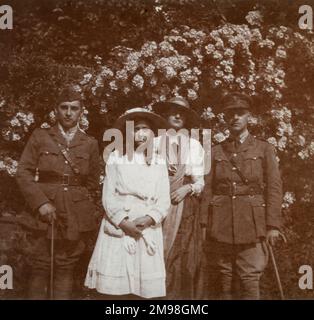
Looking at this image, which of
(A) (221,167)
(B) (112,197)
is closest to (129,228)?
(B) (112,197)

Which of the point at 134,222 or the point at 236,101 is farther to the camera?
the point at 236,101

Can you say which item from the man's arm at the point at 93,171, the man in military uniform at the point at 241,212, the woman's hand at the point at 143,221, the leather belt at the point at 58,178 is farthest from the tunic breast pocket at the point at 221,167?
the leather belt at the point at 58,178

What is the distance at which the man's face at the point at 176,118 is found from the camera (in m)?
4.27

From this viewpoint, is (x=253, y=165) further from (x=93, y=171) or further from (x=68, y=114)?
(x=68, y=114)

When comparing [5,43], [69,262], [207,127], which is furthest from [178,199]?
[5,43]

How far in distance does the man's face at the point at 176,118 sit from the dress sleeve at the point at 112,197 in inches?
20.7

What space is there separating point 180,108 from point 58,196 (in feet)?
3.80

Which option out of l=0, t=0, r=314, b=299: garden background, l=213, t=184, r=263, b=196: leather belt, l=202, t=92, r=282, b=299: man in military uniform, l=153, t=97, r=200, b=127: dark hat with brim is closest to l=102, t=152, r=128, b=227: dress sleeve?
l=0, t=0, r=314, b=299: garden background

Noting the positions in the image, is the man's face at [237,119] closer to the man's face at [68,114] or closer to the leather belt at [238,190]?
the leather belt at [238,190]

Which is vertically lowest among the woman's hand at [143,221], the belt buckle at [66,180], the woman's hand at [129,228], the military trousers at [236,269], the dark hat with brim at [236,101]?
the military trousers at [236,269]

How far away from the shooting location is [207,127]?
14.1ft

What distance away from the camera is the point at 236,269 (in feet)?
13.6
